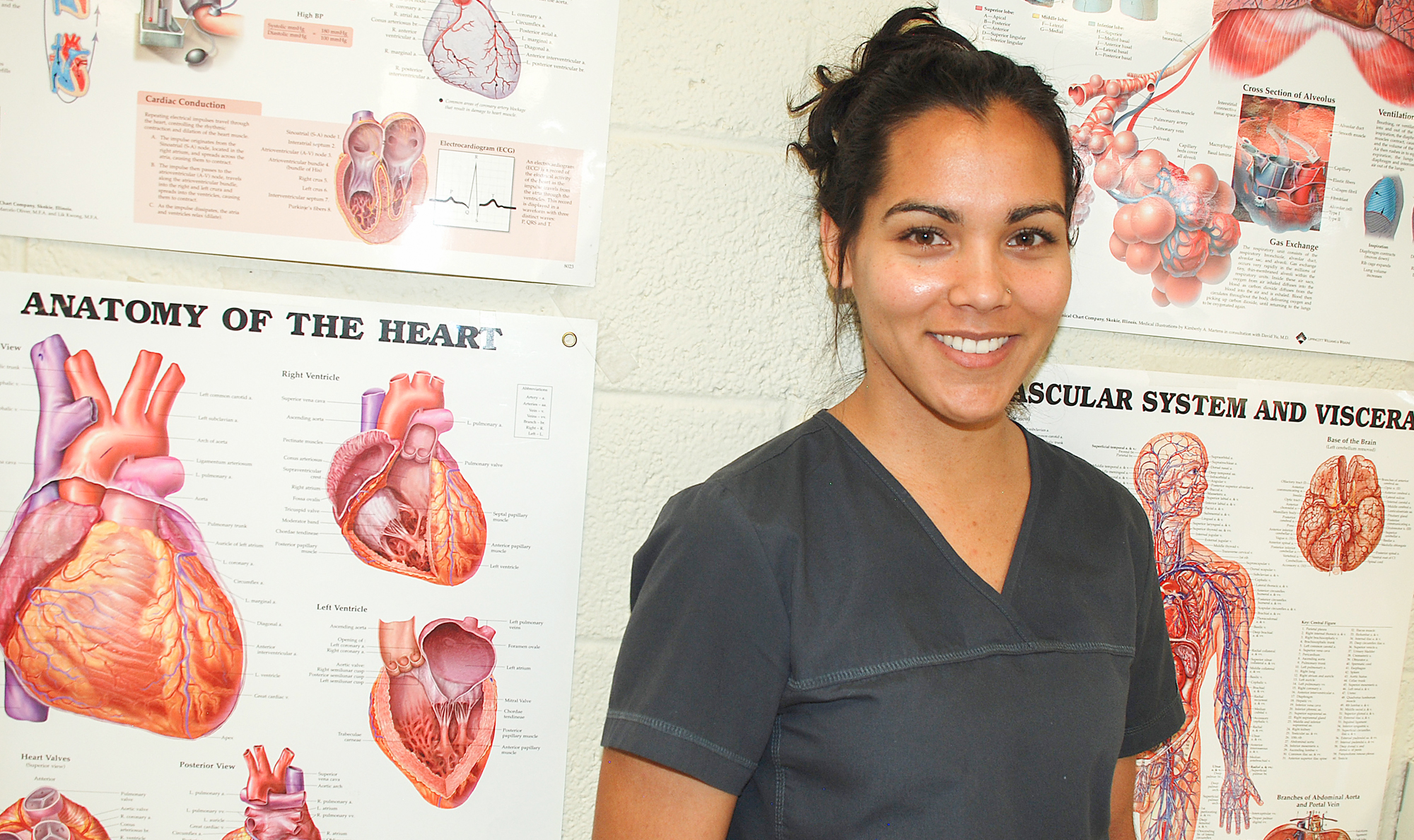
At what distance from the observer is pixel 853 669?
68 centimetres

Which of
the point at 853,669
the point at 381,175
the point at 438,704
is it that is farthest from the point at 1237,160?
the point at 438,704

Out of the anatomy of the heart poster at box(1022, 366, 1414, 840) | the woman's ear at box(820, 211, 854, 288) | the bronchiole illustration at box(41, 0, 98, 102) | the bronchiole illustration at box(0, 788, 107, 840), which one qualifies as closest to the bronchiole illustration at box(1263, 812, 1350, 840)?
the anatomy of the heart poster at box(1022, 366, 1414, 840)

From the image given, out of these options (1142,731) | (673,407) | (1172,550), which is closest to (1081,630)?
(1142,731)

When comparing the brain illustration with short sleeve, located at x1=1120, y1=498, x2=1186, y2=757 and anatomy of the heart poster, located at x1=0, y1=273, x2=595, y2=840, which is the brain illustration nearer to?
short sleeve, located at x1=1120, y1=498, x2=1186, y2=757

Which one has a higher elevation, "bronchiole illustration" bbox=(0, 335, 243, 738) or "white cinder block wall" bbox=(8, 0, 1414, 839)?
"white cinder block wall" bbox=(8, 0, 1414, 839)

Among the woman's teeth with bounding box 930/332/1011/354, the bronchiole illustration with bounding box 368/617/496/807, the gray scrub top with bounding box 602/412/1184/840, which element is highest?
the woman's teeth with bounding box 930/332/1011/354

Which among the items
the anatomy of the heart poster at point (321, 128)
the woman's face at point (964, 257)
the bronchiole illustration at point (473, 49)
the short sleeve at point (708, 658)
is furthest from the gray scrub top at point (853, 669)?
the bronchiole illustration at point (473, 49)

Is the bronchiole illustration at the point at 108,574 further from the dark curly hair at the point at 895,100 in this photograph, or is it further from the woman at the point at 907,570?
the dark curly hair at the point at 895,100

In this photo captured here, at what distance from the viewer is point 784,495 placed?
72cm

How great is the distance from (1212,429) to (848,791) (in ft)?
2.22

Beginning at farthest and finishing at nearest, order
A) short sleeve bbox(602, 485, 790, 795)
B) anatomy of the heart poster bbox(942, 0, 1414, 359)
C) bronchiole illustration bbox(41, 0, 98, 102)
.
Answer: anatomy of the heart poster bbox(942, 0, 1414, 359) → bronchiole illustration bbox(41, 0, 98, 102) → short sleeve bbox(602, 485, 790, 795)

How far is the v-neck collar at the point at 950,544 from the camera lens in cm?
73

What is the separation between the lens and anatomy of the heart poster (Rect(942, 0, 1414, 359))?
98 cm

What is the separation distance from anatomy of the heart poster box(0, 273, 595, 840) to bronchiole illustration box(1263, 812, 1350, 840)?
886 millimetres
